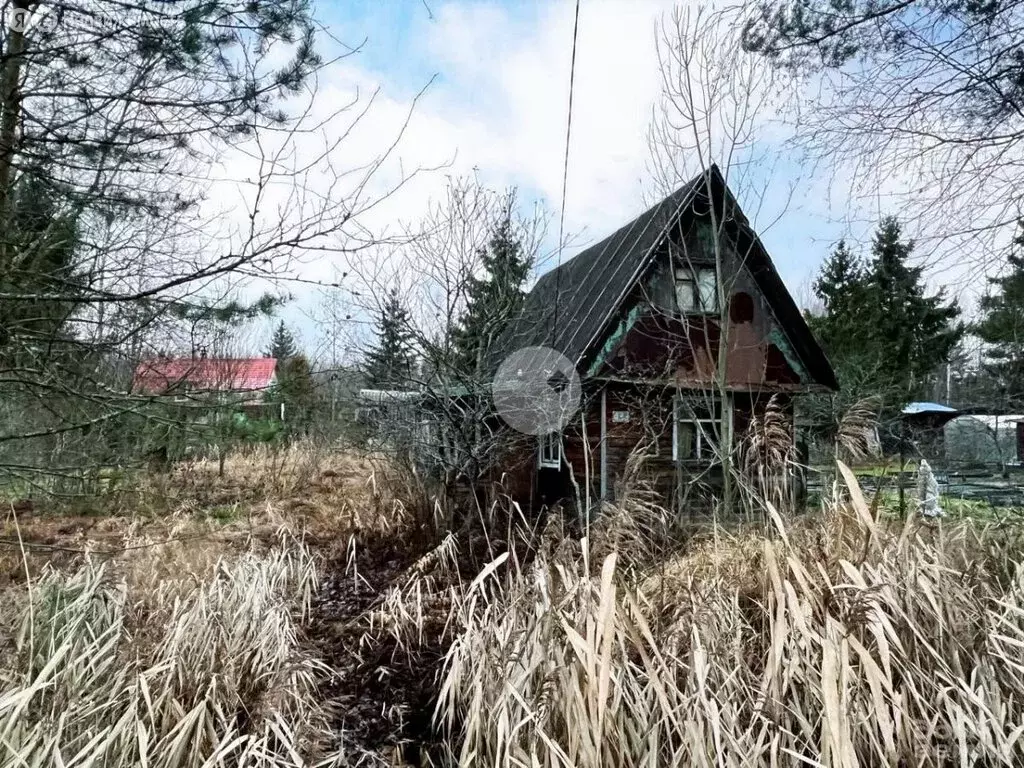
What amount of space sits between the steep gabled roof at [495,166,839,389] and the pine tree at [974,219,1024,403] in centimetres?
244

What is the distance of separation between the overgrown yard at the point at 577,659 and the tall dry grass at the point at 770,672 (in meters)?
0.01

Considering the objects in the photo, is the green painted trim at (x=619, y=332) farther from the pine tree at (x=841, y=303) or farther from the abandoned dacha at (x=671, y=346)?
the pine tree at (x=841, y=303)

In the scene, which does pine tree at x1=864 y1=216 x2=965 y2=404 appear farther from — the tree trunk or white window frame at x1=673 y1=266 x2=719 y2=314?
the tree trunk

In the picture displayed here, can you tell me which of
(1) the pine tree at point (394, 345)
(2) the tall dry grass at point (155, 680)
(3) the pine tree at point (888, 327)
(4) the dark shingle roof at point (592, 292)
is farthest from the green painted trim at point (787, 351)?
(3) the pine tree at point (888, 327)

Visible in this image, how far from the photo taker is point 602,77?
12.4ft

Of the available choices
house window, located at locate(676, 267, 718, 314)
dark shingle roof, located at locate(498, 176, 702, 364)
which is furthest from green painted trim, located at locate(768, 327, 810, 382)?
dark shingle roof, located at locate(498, 176, 702, 364)

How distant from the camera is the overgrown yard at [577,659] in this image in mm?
2090

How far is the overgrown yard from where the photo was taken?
6.86ft

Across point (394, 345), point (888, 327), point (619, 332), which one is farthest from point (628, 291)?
point (888, 327)

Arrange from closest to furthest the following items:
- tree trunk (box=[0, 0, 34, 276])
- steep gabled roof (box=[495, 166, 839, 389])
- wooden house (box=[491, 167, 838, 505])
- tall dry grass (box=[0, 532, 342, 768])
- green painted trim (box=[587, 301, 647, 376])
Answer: tall dry grass (box=[0, 532, 342, 768]) → tree trunk (box=[0, 0, 34, 276]) → steep gabled roof (box=[495, 166, 839, 389]) → wooden house (box=[491, 167, 838, 505]) → green painted trim (box=[587, 301, 647, 376])

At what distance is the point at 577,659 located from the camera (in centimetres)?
217

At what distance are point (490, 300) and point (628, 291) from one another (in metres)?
3.15

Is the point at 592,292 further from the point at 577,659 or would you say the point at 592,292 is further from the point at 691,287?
the point at 577,659

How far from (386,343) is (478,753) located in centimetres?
542
